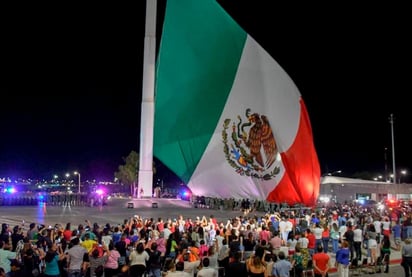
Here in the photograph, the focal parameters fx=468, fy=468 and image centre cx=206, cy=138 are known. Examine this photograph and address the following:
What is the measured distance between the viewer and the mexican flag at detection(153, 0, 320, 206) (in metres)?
20.3

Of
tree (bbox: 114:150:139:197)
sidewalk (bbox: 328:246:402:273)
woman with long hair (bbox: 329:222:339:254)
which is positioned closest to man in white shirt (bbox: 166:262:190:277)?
sidewalk (bbox: 328:246:402:273)

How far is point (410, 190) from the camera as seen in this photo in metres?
44.4

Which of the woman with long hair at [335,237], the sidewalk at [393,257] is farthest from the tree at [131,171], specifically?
the woman with long hair at [335,237]

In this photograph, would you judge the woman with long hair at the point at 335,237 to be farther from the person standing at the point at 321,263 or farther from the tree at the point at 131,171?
the tree at the point at 131,171

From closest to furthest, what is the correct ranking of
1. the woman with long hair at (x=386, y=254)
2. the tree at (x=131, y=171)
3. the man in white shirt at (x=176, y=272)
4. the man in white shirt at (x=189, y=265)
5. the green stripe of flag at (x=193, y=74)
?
the man in white shirt at (x=176, y=272), the man in white shirt at (x=189, y=265), the woman with long hair at (x=386, y=254), the green stripe of flag at (x=193, y=74), the tree at (x=131, y=171)

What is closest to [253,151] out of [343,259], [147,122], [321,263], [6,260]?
[343,259]

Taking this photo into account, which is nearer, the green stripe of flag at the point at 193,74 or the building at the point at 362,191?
the green stripe of flag at the point at 193,74

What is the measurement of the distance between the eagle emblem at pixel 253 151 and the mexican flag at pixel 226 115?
1.7 inches

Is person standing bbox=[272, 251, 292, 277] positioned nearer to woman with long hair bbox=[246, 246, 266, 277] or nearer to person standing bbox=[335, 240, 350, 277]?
woman with long hair bbox=[246, 246, 266, 277]

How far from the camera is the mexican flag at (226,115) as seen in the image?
20297 mm

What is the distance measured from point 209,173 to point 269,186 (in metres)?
2.74

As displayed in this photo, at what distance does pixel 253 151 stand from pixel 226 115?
221cm

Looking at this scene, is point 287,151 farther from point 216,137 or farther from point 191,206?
point 191,206

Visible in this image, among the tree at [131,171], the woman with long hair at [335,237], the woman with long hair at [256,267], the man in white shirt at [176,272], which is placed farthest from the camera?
the tree at [131,171]
